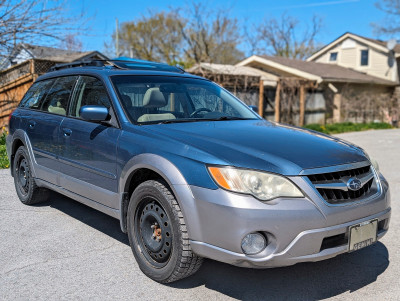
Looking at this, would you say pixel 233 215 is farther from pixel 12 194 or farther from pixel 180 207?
pixel 12 194

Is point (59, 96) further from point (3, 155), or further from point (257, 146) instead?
point (3, 155)

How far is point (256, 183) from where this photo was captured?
9.71ft

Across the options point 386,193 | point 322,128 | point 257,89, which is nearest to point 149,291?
point 386,193

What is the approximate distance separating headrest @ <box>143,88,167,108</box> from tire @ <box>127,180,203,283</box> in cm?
97

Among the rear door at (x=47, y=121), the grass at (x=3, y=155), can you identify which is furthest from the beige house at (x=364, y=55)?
the rear door at (x=47, y=121)

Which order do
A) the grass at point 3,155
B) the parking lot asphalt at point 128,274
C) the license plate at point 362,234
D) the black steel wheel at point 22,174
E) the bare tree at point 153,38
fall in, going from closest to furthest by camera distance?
the license plate at point 362,234 < the parking lot asphalt at point 128,274 < the black steel wheel at point 22,174 < the grass at point 3,155 < the bare tree at point 153,38

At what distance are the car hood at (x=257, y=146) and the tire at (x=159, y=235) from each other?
408 millimetres

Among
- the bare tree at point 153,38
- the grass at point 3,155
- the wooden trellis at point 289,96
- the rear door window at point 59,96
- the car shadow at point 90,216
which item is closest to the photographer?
the car shadow at point 90,216

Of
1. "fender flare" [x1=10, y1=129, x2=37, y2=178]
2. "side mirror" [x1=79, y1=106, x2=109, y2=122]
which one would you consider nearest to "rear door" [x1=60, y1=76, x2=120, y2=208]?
"side mirror" [x1=79, y1=106, x2=109, y2=122]

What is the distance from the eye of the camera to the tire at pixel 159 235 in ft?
10.4

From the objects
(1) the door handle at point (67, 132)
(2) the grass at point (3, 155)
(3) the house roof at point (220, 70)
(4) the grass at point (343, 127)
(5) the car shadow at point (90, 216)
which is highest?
(3) the house roof at point (220, 70)

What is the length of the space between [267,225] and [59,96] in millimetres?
3102

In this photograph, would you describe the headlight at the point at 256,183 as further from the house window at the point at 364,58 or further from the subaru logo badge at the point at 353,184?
the house window at the point at 364,58

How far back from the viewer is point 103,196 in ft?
13.1
